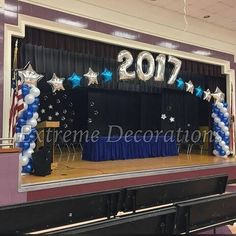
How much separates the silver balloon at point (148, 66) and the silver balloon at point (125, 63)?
0.21 meters

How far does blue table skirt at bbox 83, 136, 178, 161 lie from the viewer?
793 cm

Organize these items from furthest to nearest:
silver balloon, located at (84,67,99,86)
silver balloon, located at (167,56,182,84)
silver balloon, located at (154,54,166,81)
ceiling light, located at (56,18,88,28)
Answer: silver balloon, located at (167,56,182,84), silver balloon, located at (154,54,166,81), silver balloon, located at (84,67,99,86), ceiling light, located at (56,18,88,28)

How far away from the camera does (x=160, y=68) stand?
7.81 meters

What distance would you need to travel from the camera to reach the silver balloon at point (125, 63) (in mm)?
7189

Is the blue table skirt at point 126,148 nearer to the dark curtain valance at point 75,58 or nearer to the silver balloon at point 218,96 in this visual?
the dark curtain valance at point 75,58

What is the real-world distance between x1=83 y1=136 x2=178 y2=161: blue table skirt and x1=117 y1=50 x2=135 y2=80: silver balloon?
1.67 m

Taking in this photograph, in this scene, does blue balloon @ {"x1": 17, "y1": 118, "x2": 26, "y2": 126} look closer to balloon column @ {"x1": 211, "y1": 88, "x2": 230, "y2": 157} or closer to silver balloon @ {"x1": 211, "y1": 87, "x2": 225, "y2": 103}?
balloon column @ {"x1": 211, "y1": 88, "x2": 230, "y2": 157}

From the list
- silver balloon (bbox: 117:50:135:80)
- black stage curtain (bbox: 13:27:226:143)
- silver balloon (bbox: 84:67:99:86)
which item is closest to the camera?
silver balloon (bbox: 84:67:99:86)

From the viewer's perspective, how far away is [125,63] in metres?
7.27

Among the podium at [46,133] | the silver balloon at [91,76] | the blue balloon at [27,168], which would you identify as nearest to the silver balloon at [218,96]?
the silver balloon at [91,76]

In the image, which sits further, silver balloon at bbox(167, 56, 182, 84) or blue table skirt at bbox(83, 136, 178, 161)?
silver balloon at bbox(167, 56, 182, 84)

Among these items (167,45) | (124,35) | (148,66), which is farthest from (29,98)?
(167,45)

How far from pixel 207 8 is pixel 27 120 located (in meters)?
4.67

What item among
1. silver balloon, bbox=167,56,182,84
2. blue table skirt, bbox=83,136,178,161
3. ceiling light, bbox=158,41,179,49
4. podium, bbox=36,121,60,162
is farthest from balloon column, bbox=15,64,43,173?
silver balloon, bbox=167,56,182,84
